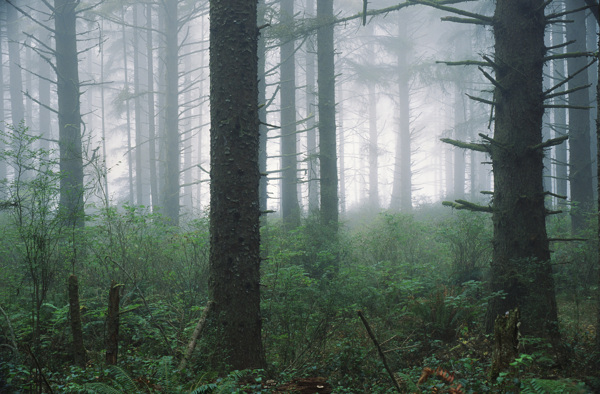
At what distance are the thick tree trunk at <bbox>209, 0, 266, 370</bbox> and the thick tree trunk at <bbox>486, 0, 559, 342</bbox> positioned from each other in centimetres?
329

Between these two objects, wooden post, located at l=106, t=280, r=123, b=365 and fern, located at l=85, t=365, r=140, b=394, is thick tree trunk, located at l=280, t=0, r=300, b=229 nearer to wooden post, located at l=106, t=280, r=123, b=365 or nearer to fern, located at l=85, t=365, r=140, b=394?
wooden post, located at l=106, t=280, r=123, b=365

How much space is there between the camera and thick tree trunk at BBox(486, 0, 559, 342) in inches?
203

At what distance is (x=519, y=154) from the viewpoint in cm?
519

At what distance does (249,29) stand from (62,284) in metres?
5.10

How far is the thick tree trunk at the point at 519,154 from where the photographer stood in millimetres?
5152

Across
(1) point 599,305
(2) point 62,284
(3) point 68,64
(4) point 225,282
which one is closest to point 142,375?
(4) point 225,282

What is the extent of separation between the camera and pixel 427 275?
7539 mm

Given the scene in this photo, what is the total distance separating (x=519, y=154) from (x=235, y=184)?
3.80m

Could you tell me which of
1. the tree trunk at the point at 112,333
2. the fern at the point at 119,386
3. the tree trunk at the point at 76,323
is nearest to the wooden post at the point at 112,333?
the tree trunk at the point at 112,333

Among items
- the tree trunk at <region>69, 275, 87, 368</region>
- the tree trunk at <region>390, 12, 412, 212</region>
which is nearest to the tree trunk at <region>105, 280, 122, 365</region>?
the tree trunk at <region>69, 275, 87, 368</region>

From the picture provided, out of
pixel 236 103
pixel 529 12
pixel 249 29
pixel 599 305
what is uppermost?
pixel 529 12

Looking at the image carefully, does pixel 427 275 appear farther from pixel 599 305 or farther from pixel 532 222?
pixel 599 305

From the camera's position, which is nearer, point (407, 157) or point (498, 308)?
point (498, 308)

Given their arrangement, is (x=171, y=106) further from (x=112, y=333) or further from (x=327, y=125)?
(x=112, y=333)
